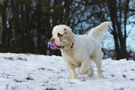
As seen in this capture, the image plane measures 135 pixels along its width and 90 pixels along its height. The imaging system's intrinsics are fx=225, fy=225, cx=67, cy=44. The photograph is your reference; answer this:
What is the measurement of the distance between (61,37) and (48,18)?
1301cm

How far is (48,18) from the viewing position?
55.6 feet

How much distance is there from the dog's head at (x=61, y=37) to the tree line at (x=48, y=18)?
38.7 ft

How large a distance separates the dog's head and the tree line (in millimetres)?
11808

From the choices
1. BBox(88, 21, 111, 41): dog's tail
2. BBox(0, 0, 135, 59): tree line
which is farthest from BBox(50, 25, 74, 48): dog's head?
BBox(0, 0, 135, 59): tree line

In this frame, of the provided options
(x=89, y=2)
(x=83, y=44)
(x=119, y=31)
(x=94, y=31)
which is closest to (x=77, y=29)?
(x=89, y=2)

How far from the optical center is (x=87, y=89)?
382 cm

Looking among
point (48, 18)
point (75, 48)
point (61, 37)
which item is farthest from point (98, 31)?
point (48, 18)

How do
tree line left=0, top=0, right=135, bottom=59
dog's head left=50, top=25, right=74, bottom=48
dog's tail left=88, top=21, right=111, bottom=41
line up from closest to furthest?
1. dog's head left=50, top=25, right=74, bottom=48
2. dog's tail left=88, top=21, right=111, bottom=41
3. tree line left=0, top=0, right=135, bottom=59

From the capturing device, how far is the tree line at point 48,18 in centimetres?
1630

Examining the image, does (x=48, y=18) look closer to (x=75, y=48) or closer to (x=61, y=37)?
(x=75, y=48)

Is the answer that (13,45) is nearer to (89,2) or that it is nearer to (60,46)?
(89,2)

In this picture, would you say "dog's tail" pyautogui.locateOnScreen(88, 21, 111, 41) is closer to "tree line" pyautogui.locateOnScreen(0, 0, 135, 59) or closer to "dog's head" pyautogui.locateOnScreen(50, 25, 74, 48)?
"dog's head" pyautogui.locateOnScreen(50, 25, 74, 48)

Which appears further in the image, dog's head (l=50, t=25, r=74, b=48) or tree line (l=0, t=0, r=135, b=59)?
tree line (l=0, t=0, r=135, b=59)

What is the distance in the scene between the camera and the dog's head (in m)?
4.05
